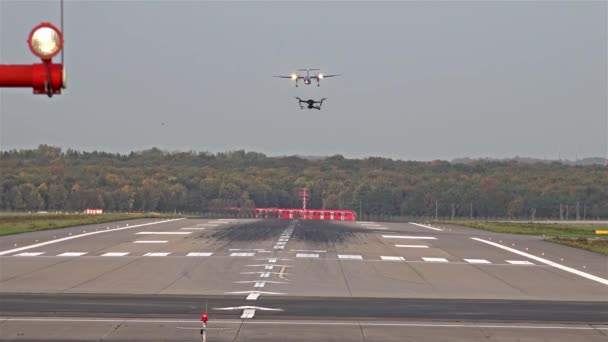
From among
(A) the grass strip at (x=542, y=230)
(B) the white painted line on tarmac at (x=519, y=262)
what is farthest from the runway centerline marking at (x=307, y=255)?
(A) the grass strip at (x=542, y=230)

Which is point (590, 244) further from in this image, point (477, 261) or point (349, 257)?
point (349, 257)

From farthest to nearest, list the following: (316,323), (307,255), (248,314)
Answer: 1. (307,255)
2. (248,314)
3. (316,323)

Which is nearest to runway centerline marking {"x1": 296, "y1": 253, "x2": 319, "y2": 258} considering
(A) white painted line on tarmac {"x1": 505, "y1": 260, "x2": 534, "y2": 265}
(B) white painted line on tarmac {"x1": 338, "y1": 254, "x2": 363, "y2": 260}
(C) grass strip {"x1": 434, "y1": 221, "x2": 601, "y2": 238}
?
(B) white painted line on tarmac {"x1": 338, "y1": 254, "x2": 363, "y2": 260}

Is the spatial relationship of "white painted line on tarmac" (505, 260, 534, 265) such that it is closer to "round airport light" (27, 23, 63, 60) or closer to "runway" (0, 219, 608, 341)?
"runway" (0, 219, 608, 341)

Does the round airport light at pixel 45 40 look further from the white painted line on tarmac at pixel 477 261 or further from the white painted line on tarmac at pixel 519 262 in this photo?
the white painted line on tarmac at pixel 519 262

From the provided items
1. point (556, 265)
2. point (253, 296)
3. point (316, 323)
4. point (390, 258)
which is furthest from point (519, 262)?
point (316, 323)

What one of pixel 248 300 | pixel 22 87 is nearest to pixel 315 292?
pixel 248 300
